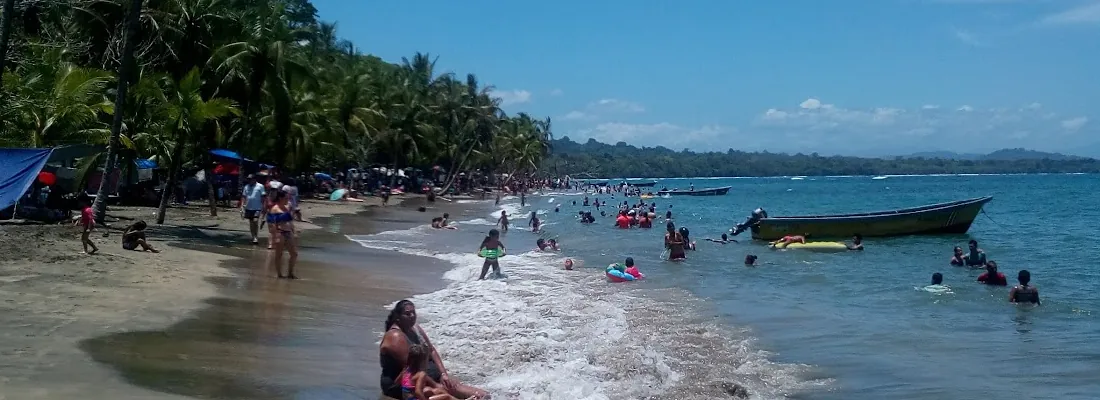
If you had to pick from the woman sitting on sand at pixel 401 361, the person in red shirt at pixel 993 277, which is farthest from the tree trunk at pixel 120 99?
the person in red shirt at pixel 993 277

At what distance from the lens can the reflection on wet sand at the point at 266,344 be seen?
7.20 meters

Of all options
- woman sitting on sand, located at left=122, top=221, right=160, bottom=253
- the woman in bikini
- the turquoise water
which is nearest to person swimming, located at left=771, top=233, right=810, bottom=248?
the turquoise water

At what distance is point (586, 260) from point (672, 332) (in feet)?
36.2

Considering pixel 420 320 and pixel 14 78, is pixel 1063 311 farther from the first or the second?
pixel 14 78

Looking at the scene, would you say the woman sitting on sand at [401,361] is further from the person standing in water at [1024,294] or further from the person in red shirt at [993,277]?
the person in red shirt at [993,277]

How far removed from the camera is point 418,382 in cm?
692

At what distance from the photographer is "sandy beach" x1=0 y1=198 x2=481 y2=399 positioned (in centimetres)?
704

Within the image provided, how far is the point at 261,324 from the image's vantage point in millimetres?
9852

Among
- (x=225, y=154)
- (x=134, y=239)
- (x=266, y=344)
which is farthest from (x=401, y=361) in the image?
(x=225, y=154)

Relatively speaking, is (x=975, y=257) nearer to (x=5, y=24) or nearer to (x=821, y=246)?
(x=821, y=246)

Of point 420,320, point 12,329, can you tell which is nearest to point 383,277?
point 420,320

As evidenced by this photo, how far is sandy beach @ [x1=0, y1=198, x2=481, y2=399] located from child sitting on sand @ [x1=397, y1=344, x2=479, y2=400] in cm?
53

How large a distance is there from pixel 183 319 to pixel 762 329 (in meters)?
7.20

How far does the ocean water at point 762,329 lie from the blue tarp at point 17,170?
6.43 m
